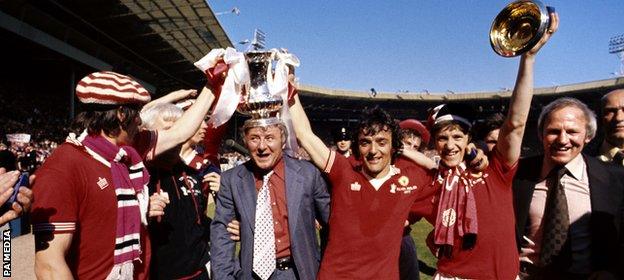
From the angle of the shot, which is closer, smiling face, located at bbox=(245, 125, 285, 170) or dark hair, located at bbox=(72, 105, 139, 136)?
dark hair, located at bbox=(72, 105, 139, 136)

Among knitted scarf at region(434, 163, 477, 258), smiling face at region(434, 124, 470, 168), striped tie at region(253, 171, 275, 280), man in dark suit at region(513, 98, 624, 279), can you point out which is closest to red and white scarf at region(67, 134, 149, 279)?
striped tie at region(253, 171, 275, 280)

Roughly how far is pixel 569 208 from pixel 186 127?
2.76 metres

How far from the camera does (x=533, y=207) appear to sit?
9.59 ft

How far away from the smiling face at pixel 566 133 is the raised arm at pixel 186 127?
96.2 inches

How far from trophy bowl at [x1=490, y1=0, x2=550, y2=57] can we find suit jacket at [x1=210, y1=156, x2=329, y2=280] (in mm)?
1481

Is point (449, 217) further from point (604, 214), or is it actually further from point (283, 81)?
point (283, 81)

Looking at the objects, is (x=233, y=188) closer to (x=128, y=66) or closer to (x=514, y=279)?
(x=514, y=279)

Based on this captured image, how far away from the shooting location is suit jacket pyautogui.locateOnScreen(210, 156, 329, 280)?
2676 mm

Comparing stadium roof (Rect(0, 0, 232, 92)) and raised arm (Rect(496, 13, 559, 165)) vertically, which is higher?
stadium roof (Rect(0, 0, 232, 92))

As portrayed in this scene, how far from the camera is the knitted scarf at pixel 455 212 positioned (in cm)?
276

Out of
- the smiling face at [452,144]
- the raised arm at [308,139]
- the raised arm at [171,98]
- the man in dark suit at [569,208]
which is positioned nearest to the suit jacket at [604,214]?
the man in dark suit at [569,208]

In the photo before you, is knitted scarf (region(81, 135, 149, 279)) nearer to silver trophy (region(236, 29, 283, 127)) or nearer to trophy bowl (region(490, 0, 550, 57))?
silver trophy (region(236, 29, 283, 127))

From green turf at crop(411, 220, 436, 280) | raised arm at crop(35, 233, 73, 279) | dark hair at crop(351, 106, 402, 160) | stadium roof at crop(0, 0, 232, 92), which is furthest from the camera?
stadium roof at crop(0, 0, 232, 92)

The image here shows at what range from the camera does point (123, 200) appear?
2.45 metres
